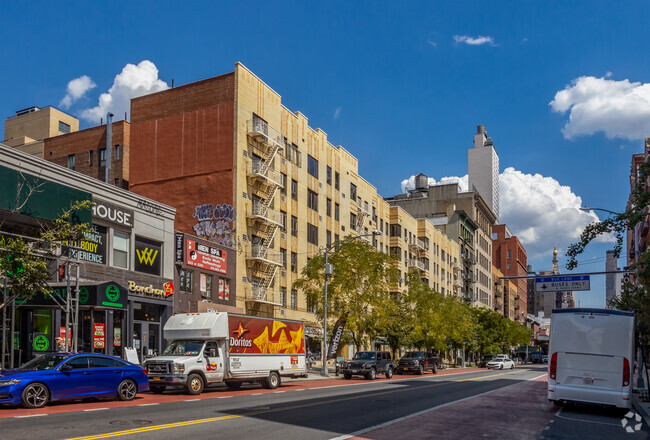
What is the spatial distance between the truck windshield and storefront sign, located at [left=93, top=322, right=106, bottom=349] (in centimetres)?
696

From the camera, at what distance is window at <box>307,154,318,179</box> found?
56406 mm

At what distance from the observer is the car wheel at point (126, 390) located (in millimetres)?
20000

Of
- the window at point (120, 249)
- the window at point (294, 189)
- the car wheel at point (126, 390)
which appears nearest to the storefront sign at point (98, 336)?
the window at point (120, 249)

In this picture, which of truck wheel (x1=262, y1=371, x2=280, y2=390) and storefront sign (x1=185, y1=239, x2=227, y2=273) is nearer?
truck wheel (x1=262, y1=371, x2=280, y2=390)

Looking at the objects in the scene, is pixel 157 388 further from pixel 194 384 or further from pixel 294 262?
pixel 294 262

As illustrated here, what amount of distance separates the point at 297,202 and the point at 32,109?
124 feet

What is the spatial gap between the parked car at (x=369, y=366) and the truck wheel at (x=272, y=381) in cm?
1183

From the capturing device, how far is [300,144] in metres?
54.8

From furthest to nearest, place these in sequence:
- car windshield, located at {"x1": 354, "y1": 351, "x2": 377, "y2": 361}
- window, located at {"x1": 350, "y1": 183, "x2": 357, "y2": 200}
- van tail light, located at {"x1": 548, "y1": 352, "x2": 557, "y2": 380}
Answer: window, located at {"x1": 350, "y1": 183, "x2": 357, "y2": 200} < car windshield, located at {"x1": 354, "y1": 351, "x2": 377, "y2": 361} < van tail light, located at {"x1": 548, "y1": 352, "x2": 557, "y2": 380}

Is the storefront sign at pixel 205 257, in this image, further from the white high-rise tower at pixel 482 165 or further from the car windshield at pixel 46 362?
the white high-rise tower at pixel 482 165

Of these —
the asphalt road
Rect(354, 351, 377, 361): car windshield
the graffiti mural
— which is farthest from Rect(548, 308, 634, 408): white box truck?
the graffiti mural

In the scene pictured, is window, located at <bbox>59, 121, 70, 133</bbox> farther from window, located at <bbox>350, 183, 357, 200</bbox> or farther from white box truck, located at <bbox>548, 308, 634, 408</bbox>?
white box truck, located at <bbox>548, 308, 634, 408</bbox>

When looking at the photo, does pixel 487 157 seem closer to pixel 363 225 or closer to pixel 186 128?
pixel 363 225

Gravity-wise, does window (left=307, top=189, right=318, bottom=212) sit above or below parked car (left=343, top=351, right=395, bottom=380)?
above
